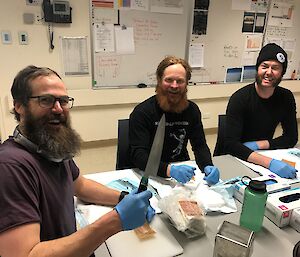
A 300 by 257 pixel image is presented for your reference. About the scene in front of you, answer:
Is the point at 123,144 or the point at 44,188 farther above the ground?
the point at 44,188

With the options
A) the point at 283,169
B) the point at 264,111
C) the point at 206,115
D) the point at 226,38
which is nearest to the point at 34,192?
the point at 283,169

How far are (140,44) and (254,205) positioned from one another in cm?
243

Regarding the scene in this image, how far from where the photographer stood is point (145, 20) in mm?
3055

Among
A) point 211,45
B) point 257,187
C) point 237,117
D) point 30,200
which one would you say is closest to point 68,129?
point 30,200

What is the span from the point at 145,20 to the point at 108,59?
0.58 meters

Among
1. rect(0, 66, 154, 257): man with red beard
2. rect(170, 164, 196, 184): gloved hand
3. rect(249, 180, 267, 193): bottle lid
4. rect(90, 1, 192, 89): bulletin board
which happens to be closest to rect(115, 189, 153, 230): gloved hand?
rect(0, 66, 154, 257): man with red beard

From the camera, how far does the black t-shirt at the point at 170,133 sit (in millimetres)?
1687

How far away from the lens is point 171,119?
178 cm

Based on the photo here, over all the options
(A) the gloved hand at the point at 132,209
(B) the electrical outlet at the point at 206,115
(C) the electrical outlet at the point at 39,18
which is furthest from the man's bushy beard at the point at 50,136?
(B) the electrical outlet at the point at 206,115

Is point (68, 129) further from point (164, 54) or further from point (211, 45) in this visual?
point (211, 45)

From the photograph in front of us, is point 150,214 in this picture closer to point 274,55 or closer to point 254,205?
point 254,205

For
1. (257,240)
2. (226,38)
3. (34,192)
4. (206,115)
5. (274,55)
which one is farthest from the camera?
(206,115)

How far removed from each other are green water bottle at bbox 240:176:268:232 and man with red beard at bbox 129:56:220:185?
0.54m

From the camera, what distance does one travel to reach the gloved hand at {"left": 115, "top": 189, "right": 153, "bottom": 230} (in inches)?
33.9
